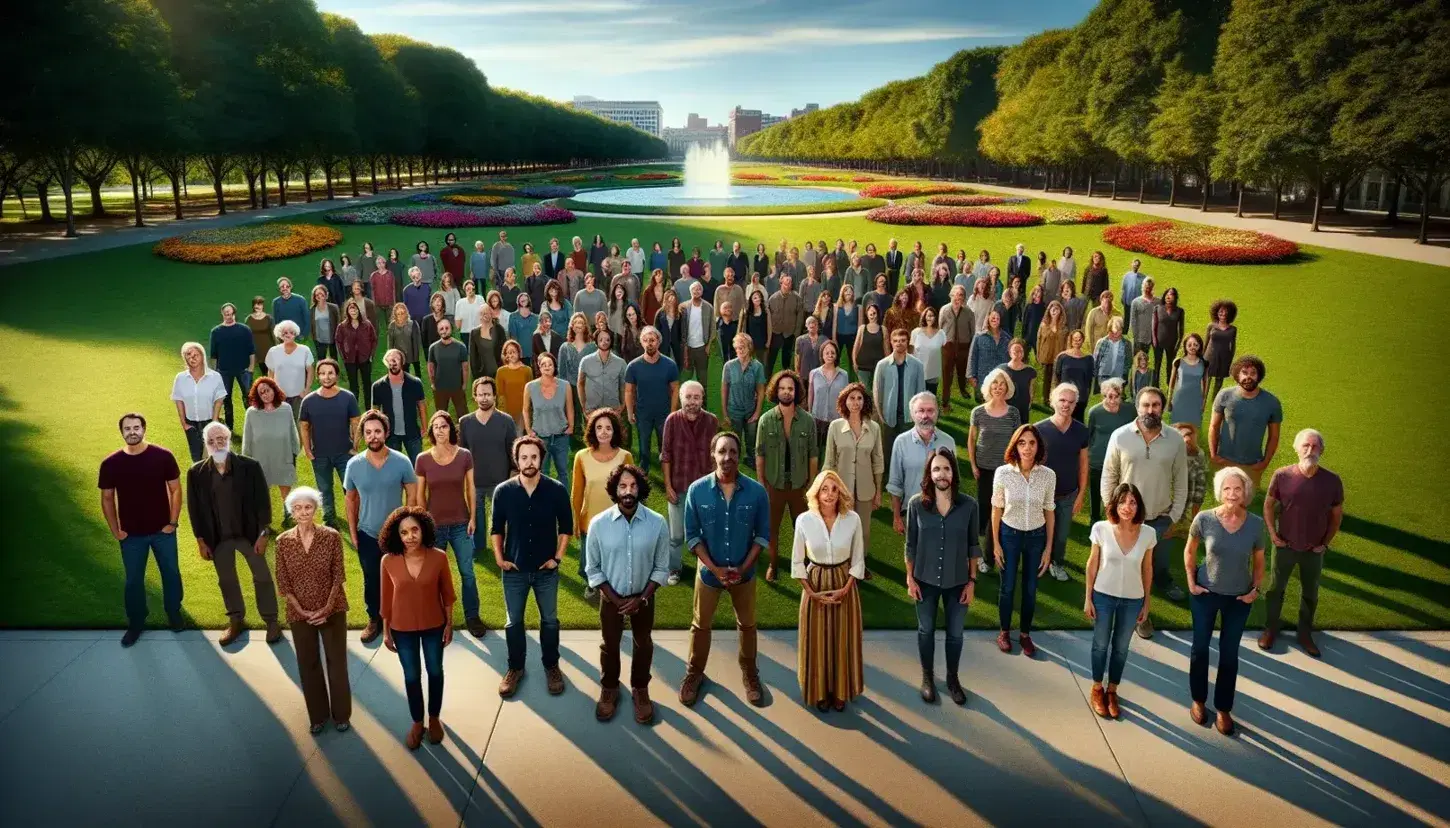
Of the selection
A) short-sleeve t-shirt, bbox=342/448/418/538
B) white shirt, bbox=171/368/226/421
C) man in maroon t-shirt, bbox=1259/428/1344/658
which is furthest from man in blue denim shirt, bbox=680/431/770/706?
white shirt, bbox=171/368/226/421

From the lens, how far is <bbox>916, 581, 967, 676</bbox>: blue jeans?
6.22 metres

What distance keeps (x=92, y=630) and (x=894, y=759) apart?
6.61m

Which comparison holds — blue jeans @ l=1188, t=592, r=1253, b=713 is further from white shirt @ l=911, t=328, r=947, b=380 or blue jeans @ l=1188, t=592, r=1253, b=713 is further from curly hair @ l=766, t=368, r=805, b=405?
white shirt @ l=911, t=328, r=947, b=380

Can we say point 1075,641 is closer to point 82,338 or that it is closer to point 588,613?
point 588,613

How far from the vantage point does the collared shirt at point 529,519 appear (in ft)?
20.0

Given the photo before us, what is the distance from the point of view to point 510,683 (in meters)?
6.39

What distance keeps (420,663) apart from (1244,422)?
7432 millimetres

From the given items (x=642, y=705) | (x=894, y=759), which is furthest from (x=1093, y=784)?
(x=642, y=705)

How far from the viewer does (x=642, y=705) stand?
6.07 m

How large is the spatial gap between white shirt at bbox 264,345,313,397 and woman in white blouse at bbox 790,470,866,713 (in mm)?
6982

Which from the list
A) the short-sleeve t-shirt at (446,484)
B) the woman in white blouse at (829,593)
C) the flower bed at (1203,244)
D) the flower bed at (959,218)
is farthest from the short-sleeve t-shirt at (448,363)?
the flower bed at (959,218)

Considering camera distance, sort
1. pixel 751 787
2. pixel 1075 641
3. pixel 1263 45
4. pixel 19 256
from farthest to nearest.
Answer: pixel 1263 45
pixel 19 256
pixel 1075 641
pixel 751 787

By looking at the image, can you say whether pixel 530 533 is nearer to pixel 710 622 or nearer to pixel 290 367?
pixel 710 622

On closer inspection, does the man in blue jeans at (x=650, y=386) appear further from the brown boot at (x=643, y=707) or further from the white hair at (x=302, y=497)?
the white hair at (x=302, y=497)
